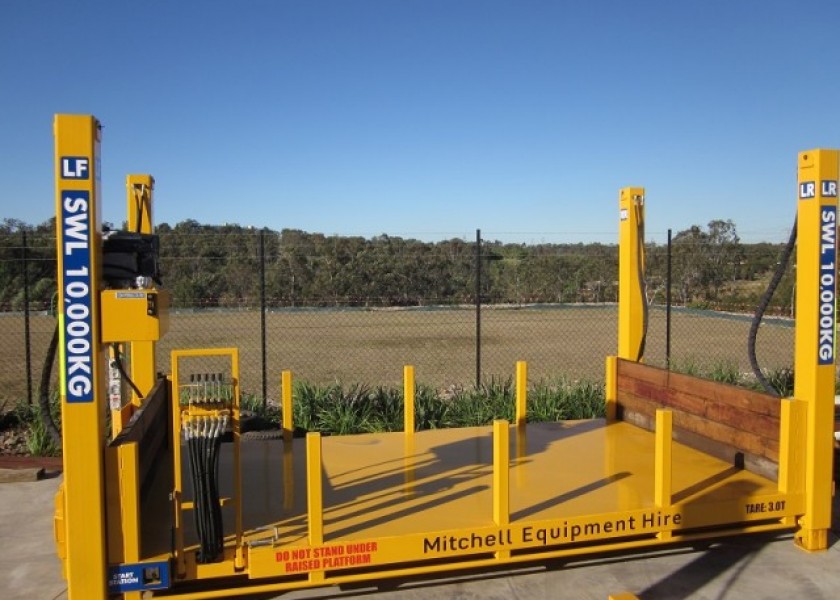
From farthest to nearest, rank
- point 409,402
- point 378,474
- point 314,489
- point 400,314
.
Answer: point 400,314 → point 409,402 → point 378,474 → point 314,489

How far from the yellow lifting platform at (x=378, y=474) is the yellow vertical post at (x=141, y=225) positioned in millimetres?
25

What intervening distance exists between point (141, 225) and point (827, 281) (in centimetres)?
579

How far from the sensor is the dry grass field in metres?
14.5

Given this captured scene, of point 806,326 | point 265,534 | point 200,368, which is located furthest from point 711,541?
point 200,368

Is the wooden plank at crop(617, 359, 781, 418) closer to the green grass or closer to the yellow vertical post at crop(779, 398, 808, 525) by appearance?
the yellow vertical post at crop(779, 398, 808, 525)

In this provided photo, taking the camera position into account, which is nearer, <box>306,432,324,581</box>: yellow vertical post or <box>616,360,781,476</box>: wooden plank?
<box>306,432,324,581</box>: yellow vertical post

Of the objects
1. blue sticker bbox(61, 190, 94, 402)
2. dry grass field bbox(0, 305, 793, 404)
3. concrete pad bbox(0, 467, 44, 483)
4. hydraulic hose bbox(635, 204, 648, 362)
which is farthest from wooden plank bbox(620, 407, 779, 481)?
concrete pad bbox(0, 467, 44, 483)

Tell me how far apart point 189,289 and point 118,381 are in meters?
21.9

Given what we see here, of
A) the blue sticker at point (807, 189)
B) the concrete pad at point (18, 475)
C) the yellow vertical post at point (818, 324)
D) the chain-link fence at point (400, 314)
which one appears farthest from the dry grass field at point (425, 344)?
the blue sticker at point (807, 189)

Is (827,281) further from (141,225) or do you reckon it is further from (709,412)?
(141,225)

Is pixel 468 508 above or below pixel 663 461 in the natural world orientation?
below

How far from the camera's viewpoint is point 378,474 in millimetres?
5949

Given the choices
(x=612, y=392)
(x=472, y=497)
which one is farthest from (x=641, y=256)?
(x=472, y=497)

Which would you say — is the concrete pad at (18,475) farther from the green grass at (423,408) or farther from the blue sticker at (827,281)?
the blue sticker at (827,281)
